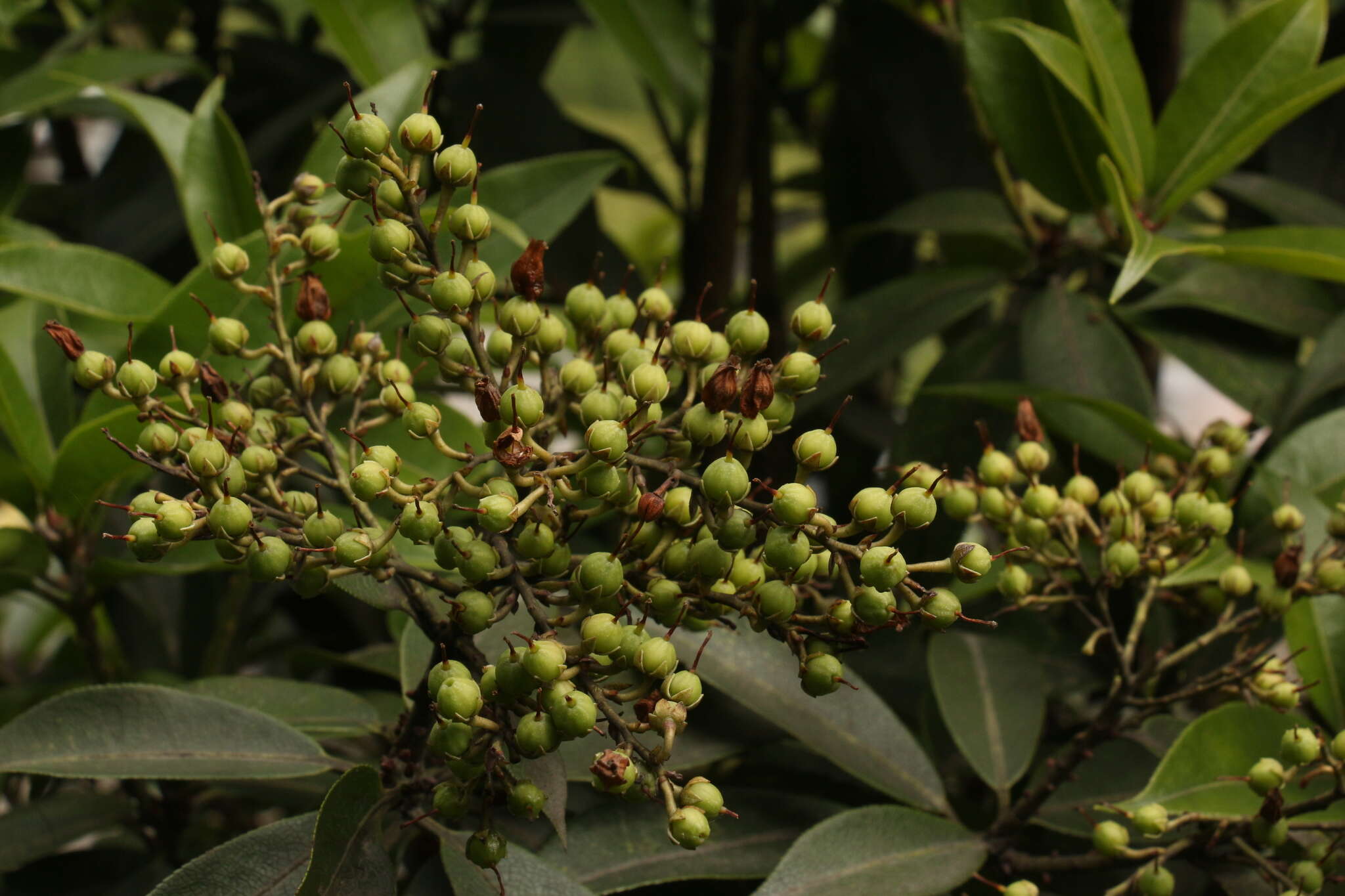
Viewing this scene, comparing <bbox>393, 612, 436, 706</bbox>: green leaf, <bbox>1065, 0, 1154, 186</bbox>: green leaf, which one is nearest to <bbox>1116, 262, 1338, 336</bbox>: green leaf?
<bbox>1065, 0, 1154, 186</bbox>: green leaf

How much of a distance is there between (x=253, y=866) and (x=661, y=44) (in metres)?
0.84

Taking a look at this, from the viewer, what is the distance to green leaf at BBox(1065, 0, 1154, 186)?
966mm

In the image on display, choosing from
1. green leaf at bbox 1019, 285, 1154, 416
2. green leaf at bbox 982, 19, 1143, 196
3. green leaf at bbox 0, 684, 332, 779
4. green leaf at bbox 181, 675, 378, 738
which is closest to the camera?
green leaf at bbox 0, 684, 332, 779

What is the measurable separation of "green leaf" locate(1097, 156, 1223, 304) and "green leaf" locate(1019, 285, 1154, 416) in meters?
0.14

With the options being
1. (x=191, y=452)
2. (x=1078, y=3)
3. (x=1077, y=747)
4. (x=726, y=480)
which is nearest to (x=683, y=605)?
(x=726, y=480)

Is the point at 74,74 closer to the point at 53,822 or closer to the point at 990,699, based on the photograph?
the point at 53,822

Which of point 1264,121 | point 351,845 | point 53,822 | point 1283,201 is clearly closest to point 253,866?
point 351,845

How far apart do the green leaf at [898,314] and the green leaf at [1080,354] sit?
7 centimetres

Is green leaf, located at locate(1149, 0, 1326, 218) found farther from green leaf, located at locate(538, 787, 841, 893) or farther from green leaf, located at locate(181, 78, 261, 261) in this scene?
green leaf, located at locate(181, 78, 261, 261)

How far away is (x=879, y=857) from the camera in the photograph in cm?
77

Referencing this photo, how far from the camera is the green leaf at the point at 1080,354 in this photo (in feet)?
3.45

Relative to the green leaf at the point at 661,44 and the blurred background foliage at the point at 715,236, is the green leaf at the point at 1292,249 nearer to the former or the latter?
the blurred background foliage at the point at 715,236

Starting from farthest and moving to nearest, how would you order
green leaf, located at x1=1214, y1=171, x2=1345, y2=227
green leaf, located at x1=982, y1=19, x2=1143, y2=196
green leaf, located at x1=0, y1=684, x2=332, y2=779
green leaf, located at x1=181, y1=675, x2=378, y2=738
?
green leaf, located at x1=1214, y1=171, x2=1345, y2=227 < green leaf, located at x1=982, y1=19, x2=1143, y2=196 < green leaf, located at x1=181, y1=675, x2=378, y2=738 < green leaf, located at x1=0, y1=684, x2=332, y2=779

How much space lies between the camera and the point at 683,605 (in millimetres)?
581
